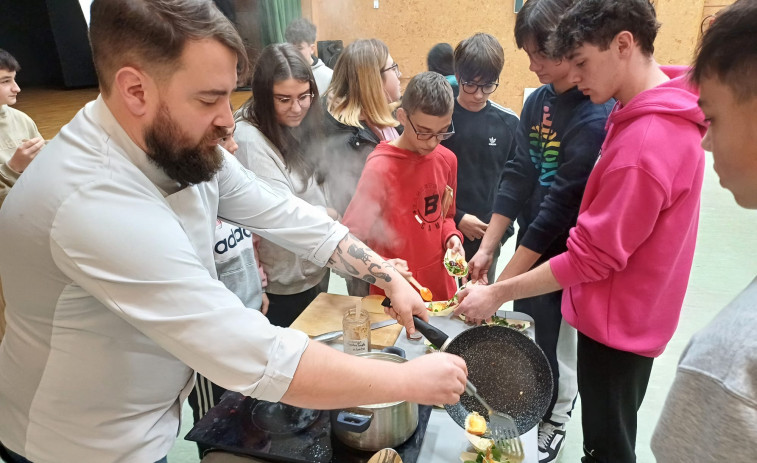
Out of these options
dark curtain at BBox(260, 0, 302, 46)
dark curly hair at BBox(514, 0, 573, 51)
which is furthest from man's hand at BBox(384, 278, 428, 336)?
dark curtain at BBox(260, 0, 302, 46)

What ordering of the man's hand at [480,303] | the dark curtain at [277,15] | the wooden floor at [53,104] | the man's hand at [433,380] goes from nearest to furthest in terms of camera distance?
the man's hand at [433,380]
the man's hand at [480,303]
the wooden floor at [53,104]
the dark curtain at [277,15]

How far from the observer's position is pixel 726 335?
627 mm

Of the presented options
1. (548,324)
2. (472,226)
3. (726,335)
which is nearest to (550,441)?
(548,324)

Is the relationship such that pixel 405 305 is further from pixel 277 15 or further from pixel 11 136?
pixel 277 15

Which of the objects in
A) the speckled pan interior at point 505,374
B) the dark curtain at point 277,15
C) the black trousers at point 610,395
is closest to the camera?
the speckled pan interior at point 505,374

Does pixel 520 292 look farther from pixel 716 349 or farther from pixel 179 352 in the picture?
pixel 179 352

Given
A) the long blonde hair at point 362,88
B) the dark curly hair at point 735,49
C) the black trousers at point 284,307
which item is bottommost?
the black trousers at point 284,307

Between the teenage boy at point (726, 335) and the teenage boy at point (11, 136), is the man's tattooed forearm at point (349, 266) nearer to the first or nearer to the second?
the teenage boy at point (726, 335)

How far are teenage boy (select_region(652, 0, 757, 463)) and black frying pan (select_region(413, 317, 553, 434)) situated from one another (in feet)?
1.70

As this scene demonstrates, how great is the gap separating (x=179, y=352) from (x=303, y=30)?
13.5ft

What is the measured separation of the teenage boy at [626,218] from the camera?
126cm

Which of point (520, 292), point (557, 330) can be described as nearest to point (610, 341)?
point (520, 292)

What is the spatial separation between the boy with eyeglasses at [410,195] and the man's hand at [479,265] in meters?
0.08

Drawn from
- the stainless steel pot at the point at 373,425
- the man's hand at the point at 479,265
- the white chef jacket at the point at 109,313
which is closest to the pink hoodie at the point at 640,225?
the man's hand at the point at 479,265
